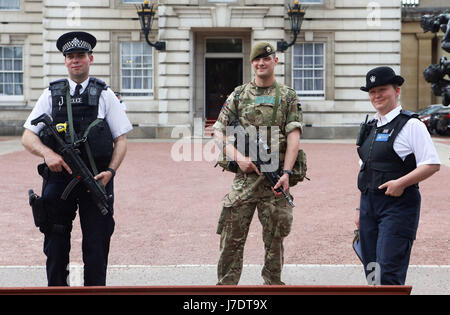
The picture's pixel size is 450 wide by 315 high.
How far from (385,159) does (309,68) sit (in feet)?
71.4

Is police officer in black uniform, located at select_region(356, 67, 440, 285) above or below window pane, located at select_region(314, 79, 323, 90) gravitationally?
below

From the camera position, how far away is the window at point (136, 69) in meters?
25.4

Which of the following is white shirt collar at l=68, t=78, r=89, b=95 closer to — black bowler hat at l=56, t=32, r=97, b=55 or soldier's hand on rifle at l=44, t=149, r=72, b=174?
black bowler hat at l=56, t=32, r=97, b=55

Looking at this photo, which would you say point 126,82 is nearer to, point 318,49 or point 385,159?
point 318,49

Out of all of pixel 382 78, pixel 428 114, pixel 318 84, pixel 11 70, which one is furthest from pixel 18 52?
pixel 382 78

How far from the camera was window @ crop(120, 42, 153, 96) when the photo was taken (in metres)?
25.4

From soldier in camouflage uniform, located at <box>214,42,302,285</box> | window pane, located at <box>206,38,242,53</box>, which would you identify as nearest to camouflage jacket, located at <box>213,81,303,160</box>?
soldier in camouflage uniform, located at <box>214,42,302,285</box>

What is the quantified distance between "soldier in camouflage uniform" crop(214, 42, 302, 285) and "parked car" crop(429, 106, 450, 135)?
2284 cm

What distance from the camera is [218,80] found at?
26.2 m

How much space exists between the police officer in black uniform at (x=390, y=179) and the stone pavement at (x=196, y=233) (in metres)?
1.44

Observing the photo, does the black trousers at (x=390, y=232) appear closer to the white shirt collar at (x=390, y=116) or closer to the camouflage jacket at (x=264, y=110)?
the white shirt collar at (x=390, y=116)

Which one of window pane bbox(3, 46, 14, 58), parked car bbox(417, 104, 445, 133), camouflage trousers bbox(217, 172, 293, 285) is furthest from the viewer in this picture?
window pane bbox(3, 46, 14, 58)

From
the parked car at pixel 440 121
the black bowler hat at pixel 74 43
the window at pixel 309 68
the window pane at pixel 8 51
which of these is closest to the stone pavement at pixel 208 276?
the black bowler hat at pixel 74 43
